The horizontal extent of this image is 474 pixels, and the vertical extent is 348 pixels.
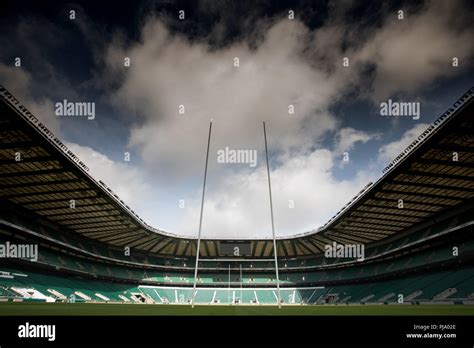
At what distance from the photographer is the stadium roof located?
23.1 meters

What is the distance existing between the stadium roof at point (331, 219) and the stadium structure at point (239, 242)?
12cm

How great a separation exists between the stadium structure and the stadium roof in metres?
0.12

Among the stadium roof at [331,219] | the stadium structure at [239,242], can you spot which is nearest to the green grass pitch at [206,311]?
the stadium structure at [239,242]

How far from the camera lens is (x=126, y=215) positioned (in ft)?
157

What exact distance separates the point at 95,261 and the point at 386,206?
53582mm

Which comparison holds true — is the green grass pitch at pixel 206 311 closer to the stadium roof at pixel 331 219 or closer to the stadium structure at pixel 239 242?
the stadium structure at pixel 239 242

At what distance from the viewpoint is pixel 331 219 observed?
169ft

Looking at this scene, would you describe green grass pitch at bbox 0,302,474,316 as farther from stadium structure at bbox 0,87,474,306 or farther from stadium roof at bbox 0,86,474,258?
stadium roof at bbox 0,86,474,258

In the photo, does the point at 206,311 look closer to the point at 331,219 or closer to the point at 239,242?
the point at 331,219

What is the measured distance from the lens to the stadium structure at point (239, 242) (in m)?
27.2

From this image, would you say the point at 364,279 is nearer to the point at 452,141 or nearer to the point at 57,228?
the point at 452,141

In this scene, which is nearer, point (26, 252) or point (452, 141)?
point (452, 141)
